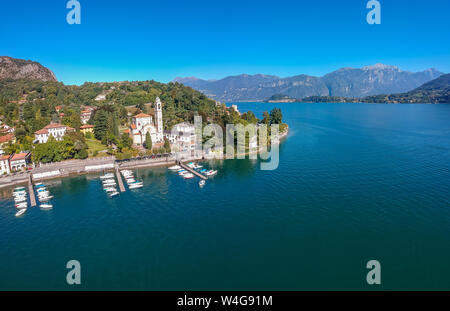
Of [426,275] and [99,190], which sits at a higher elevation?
[99,190]

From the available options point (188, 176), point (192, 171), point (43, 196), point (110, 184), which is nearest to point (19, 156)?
point (43, 196)

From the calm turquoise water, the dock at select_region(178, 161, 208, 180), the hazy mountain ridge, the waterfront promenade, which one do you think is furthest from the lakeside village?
the hazy mountain ridge

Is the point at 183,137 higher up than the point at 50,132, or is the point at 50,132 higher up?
the point at 50,132

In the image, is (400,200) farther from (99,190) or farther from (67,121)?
(67,121)

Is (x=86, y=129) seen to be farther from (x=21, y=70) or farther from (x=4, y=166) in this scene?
(x=21, y=70)

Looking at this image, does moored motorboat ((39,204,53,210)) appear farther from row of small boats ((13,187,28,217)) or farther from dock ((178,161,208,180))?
dock ((178,161,208,180))
